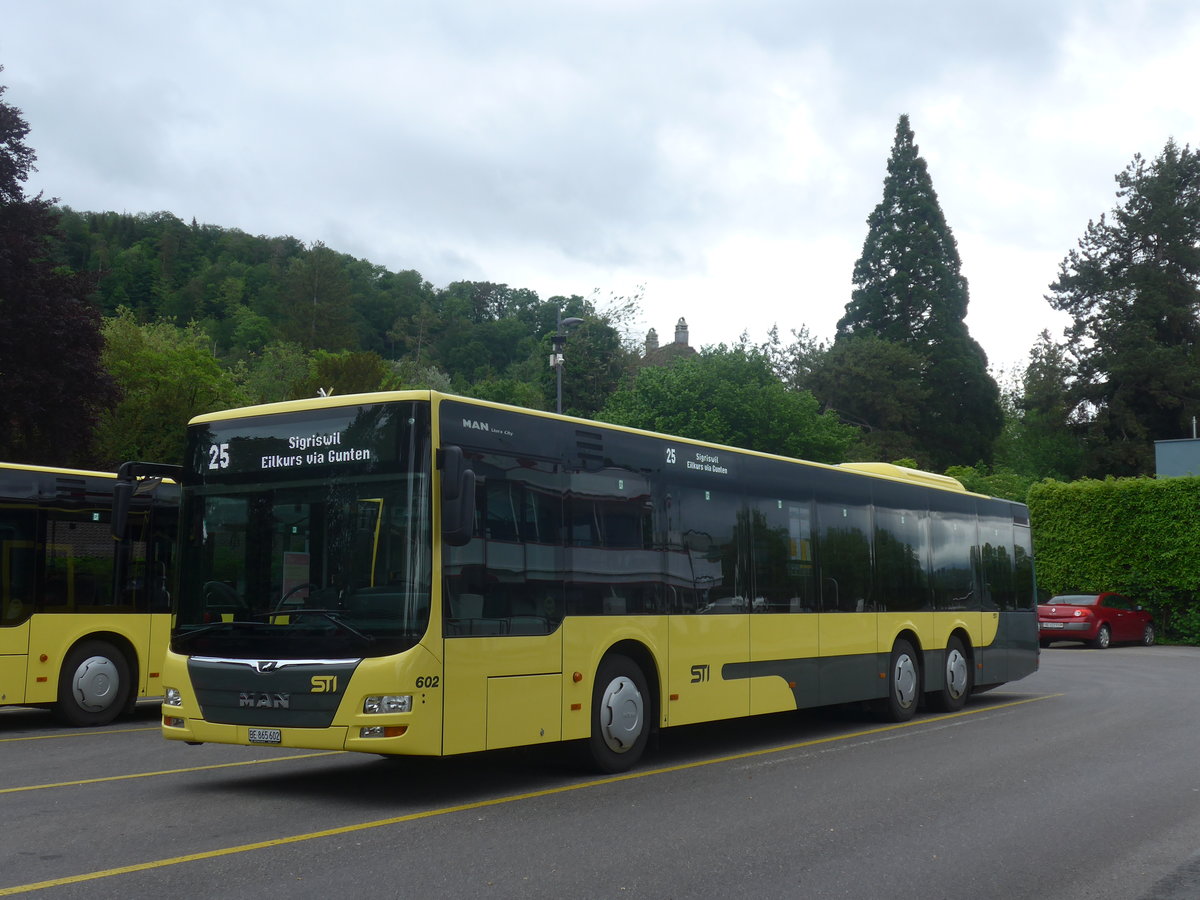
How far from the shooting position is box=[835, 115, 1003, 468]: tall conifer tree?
238 ft

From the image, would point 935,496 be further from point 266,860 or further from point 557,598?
point 266,860

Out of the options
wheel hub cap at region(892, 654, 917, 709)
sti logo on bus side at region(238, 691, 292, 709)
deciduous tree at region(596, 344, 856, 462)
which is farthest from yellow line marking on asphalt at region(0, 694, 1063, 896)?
deciduous tree at region(596, 344, 856, 462)

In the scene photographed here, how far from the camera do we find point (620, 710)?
10.4 m

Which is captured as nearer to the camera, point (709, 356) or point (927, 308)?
point (709, 356)

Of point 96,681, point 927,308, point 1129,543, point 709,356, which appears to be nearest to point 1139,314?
point 927,308

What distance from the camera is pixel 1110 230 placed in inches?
2586

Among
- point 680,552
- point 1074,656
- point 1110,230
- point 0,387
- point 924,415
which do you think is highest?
point 1110,230

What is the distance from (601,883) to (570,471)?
432 cm

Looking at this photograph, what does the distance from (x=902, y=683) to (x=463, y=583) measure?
8183 mm

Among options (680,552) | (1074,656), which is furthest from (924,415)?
(680,552)

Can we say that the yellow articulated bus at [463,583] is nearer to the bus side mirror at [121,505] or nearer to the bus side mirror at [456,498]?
the bus side mirror at [456,498]

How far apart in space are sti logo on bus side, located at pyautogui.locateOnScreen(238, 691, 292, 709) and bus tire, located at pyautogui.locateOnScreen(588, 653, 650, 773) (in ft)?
8.59

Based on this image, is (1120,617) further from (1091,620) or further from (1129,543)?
(1129,543)

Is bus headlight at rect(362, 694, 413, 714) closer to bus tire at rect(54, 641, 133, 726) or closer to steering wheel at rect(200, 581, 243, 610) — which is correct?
steering wheel at rect(200, 581, 243, 610)
